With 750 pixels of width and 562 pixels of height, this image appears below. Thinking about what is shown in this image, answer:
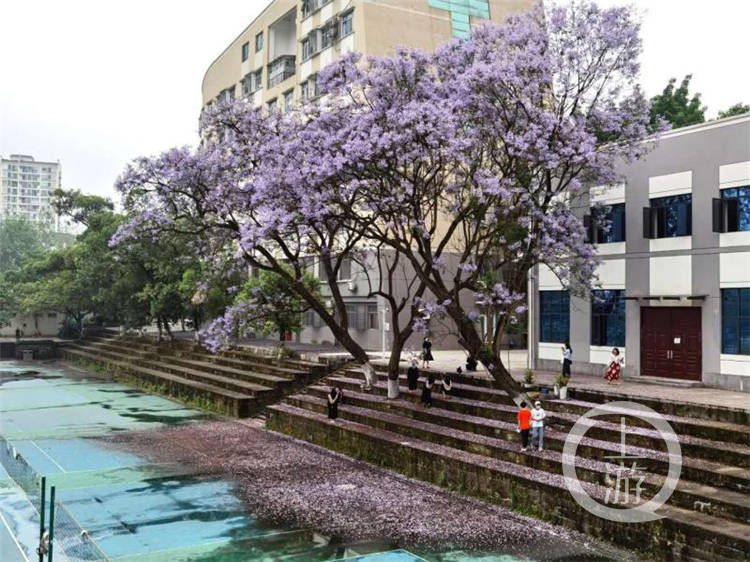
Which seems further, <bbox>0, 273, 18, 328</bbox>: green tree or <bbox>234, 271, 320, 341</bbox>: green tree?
<bbox>0, 273, 18, 328</bbox>: green tree

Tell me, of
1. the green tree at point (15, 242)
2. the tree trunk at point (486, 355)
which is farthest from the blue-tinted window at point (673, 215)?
the green tree at point (15, 242)

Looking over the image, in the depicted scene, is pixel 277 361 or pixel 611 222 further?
pixel 277 361

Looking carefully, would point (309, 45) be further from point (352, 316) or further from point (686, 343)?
point (686, 343)

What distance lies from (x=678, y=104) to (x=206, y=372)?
90.1 ft

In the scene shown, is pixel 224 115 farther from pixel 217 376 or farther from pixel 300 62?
pixel 300 62

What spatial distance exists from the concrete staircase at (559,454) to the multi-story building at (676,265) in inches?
144

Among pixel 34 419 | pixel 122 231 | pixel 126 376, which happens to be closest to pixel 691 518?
pixel 122 231

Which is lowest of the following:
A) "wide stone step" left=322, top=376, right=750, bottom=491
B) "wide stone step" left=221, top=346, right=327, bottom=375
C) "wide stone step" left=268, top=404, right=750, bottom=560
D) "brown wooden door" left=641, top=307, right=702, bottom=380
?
"wide stone step" left=268, top=404, right=750, bottom=560

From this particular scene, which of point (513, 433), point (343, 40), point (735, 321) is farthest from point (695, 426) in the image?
point (343, 40)

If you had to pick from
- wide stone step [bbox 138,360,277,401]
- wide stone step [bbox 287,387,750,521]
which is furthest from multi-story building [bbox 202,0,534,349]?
wide stone step [bbox 287,387,750,521]

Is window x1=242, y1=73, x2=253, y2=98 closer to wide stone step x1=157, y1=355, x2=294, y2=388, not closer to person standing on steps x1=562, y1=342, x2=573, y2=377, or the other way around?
wide stone step x1=157, y1=355, x2=294, y2=388

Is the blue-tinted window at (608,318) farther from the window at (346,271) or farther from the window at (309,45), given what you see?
the window at (309,45)

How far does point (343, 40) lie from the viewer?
123 feet

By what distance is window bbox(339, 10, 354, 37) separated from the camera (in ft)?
121
